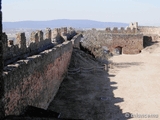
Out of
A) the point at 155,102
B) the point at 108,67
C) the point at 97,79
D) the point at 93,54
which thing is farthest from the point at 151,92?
the point at 93,54

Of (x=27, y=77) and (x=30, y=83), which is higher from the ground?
(x=27, y=77)

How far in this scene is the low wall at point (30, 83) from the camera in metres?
6.64

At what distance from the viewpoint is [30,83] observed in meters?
8.80

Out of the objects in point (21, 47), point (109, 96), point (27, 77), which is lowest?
point (109, 96)

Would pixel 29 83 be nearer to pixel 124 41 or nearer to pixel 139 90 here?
pixel 139 90

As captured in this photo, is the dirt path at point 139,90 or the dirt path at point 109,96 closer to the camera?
the dirt path at point 109,96

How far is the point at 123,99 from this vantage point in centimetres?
1393

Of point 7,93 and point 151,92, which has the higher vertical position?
point 7,93

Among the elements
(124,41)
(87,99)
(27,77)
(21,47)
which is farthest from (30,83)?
(124,41)

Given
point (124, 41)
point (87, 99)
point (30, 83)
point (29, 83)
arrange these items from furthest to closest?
point (124, 41) < point (87, 99) < point (30, 83) < point (29, 83)

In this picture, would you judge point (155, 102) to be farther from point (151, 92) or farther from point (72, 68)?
point (72, 68)

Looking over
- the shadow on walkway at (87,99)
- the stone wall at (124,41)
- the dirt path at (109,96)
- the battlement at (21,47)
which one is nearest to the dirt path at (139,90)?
the dirt path at (109,96)

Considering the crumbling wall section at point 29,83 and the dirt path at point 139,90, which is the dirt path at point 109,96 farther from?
the crumbling wall section at point 29,83

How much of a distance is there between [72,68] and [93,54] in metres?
8.26
